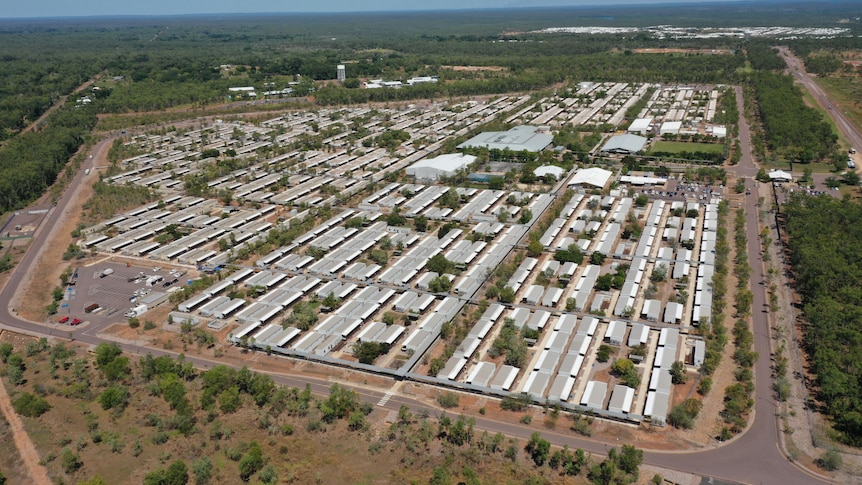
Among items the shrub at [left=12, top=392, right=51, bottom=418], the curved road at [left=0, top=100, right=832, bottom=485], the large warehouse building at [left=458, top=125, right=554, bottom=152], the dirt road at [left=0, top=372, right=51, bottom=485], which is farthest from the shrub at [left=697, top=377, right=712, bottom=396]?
the large warehouse building at [left=458, top=125, right=554, bottom=152]

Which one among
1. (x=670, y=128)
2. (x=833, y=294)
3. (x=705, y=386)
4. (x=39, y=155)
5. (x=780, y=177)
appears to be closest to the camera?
(x=705, y=386)

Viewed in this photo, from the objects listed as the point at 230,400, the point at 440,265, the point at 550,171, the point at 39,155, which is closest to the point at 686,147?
the point at 550,171

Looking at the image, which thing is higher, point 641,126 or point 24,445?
point 641,126

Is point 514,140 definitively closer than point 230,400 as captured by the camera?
No

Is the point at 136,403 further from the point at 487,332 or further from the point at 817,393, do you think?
the point at 817,393

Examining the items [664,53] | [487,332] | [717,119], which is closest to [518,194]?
[487,332]

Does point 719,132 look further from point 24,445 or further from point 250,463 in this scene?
point 24,445

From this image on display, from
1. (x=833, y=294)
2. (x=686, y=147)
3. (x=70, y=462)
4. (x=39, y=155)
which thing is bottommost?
(x=70, y=462)
